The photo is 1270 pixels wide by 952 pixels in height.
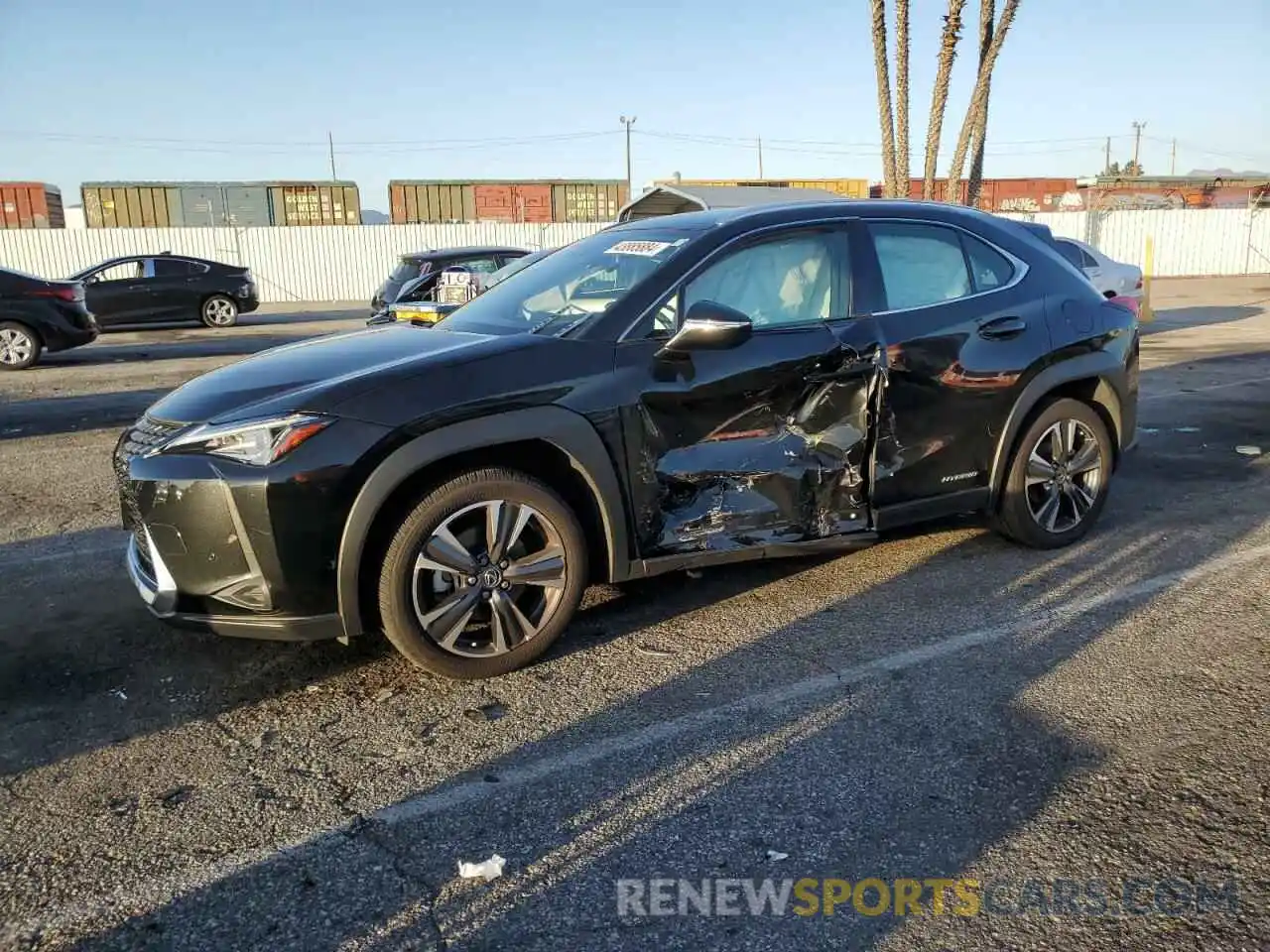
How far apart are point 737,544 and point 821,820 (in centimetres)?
148

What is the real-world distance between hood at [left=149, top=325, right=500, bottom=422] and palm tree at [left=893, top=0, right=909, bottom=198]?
20362 mm

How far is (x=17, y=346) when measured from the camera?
13.3 metres

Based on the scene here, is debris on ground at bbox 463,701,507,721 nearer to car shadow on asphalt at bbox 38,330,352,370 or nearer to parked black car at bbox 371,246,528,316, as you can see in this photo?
car shadow on asphalt at bbox 38,330,352,370

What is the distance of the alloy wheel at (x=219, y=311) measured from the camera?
20422mm

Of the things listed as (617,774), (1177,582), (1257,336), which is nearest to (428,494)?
(617,774)

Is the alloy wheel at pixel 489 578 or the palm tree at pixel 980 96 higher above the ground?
→ the palm tree at pixel 980 96

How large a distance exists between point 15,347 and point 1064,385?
13550 mm

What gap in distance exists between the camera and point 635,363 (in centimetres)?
381

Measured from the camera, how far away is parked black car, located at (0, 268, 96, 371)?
1313 cm

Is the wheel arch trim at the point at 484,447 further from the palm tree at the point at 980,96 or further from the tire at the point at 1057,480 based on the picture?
the palm tree at the point at 980,96

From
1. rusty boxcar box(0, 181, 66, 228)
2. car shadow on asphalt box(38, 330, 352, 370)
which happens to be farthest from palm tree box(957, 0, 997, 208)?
rusty boxcar box(0, 181, 66, 228)

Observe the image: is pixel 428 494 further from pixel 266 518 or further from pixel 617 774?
pixel 617 774

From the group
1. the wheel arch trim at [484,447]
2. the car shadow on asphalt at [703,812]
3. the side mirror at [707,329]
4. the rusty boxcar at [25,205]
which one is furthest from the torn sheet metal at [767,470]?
the rusty boxcar at [25,205]

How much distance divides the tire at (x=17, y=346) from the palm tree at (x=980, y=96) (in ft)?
62.4
